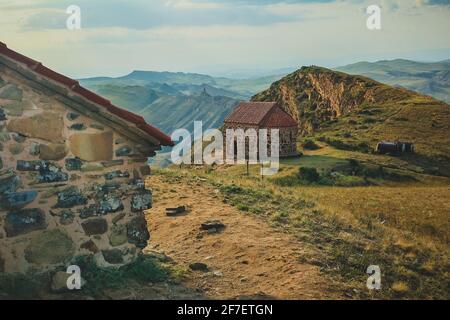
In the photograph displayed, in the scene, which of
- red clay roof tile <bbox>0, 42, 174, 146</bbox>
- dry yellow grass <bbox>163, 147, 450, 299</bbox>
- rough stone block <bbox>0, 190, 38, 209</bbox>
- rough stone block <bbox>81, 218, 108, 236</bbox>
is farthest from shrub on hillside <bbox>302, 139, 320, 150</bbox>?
rough stone block <bbox>0, 190, 38, 209</bbox>

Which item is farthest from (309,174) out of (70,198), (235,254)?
(70,198)

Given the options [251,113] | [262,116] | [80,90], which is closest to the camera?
A: [80,90]

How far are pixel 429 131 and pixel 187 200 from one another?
44.3 metres

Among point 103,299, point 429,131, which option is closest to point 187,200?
point 103,299

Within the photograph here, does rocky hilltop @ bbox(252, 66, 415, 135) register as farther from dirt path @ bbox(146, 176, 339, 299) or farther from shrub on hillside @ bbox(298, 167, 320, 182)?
dirt path @ bbox(146, 176, 339, 299)

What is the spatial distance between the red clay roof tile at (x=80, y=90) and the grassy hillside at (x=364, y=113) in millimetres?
37638

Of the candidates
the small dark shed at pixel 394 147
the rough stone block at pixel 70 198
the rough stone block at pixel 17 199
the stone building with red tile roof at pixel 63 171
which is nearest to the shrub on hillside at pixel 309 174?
the small dark shed at pixel 394 147

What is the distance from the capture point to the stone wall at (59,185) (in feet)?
26.4

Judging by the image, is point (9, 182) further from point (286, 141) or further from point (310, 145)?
point (310, 145)

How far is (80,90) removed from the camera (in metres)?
8.37

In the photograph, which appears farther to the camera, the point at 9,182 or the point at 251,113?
the point at 251,113

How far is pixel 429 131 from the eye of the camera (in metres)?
53.0

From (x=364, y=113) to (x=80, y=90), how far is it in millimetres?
59321

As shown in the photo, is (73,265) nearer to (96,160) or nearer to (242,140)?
(96,160)
